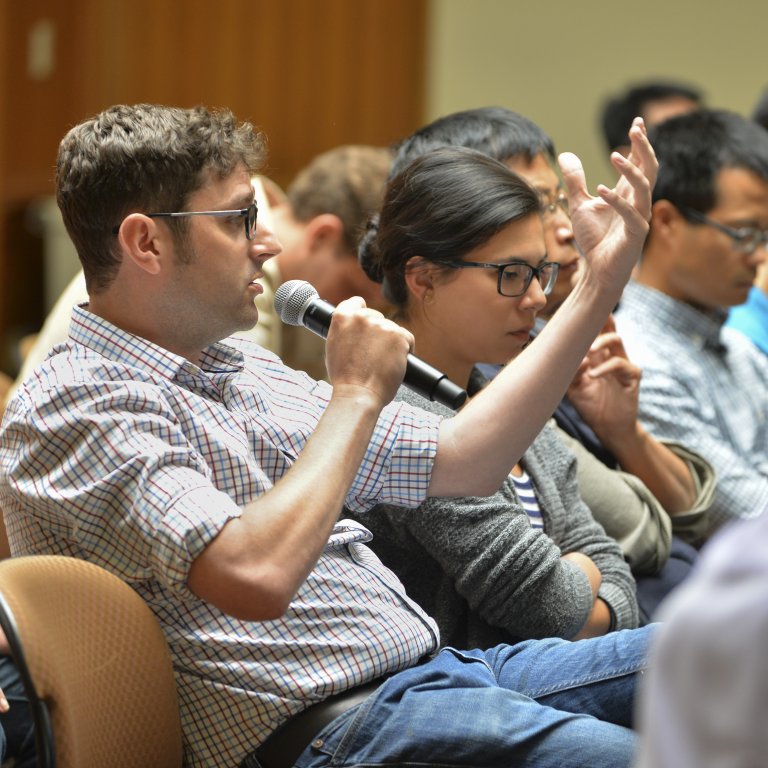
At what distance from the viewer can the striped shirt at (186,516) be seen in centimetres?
133

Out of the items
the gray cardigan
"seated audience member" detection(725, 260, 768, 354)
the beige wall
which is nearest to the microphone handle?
the gray cardigan

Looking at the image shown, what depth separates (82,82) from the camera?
4918 millimetres

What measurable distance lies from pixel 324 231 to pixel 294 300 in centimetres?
147

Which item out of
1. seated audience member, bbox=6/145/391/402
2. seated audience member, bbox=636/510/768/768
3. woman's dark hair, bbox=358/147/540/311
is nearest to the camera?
seated audience member, bbox=636/510/768/768

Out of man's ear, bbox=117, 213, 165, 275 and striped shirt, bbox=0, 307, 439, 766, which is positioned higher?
man's ear, bbox=117, 213, 165, 275

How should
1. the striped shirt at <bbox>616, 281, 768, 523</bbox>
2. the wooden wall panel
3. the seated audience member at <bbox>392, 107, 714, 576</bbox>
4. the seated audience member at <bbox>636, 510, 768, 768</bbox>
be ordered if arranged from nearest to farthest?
the seated audience member at <bbox>636, 510, 768, 768</bbox>
the seated audience member at <bbox>392, 107, 714, 576</bbox>
the striped shirt at <bbox>616, 281, 768, 523</bbox>
the wooden wall panel

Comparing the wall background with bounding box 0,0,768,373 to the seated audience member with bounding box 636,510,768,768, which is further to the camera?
the wall background with bounding box 0,0,768,373

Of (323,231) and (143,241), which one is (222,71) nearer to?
(323,231)

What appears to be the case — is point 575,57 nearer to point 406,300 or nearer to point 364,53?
point 364,53

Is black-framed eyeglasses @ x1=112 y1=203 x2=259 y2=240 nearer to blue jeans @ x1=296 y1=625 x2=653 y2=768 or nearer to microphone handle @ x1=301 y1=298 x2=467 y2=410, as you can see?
microphone handle @ x1=301 y1=298 x2=467 y2=410

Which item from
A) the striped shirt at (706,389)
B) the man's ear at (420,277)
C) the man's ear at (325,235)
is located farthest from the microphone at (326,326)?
the man's ear at (325,235)

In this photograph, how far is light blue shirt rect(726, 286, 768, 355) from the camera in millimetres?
3088

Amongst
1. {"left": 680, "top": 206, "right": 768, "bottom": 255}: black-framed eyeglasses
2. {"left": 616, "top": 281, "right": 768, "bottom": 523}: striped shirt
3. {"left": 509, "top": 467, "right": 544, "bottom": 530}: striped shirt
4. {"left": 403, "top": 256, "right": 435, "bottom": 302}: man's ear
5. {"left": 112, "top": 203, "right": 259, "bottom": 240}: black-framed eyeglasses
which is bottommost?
{"left": 616, "top": 281, "right": 768, "bottom": 523}: striped shirt

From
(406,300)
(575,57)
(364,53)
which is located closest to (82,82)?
(364,53)
